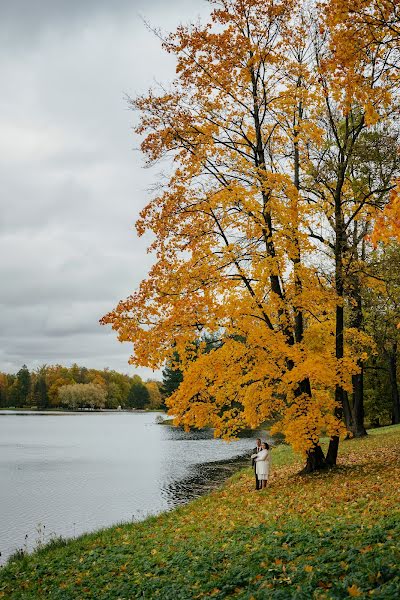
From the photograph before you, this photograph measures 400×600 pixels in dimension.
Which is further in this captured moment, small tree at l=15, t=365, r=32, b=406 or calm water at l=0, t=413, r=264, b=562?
small tree at l=15, t=365, r=32, b=406

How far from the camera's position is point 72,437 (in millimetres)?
54500

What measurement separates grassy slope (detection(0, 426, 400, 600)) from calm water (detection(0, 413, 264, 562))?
4.03 metres

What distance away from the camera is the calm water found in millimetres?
17688

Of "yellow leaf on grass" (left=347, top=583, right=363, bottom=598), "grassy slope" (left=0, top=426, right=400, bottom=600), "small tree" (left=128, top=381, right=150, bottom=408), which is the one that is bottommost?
"small tree" (left=128, top=381, right=150, bottom=408)

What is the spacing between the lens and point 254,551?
8.25 metres

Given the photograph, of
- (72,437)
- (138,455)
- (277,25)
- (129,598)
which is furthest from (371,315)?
(72,437)

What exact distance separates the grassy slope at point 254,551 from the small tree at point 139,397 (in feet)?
473

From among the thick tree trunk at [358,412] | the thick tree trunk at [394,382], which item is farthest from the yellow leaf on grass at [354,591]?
the thick tree trunk at [394,382]

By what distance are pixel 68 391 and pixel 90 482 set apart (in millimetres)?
123111

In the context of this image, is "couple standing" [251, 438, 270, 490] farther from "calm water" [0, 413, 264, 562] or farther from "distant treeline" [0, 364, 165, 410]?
"distant treeline" [0, 364, 165, 410]

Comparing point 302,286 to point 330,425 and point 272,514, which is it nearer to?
point 330,425

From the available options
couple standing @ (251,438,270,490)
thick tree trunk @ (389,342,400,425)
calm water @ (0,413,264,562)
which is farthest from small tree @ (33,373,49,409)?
couple standing @ (251,438,270,490)

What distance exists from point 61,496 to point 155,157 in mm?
15567

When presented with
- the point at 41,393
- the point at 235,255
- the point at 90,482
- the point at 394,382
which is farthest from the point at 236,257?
the point at 41,393
